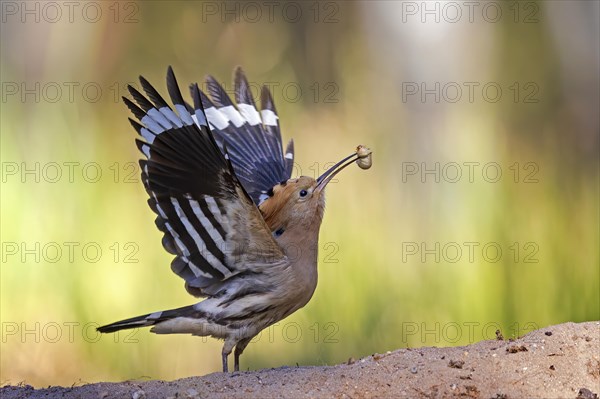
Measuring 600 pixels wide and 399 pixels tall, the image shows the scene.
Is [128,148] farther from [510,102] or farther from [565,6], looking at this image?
[565,6]

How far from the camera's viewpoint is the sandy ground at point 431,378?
3479 mm

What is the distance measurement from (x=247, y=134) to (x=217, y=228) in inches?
55.2

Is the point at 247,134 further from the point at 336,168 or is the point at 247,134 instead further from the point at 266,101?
the point at 336,168

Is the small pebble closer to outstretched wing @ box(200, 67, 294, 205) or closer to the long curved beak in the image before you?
the long curved beak

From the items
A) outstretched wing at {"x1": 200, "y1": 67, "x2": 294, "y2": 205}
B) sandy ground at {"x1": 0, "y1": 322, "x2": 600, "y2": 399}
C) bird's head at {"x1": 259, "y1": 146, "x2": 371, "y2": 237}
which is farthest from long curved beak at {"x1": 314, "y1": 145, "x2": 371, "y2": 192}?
sandy ground at {"x1": 0, "y1": 322, "x2": 600, "y2": 399}

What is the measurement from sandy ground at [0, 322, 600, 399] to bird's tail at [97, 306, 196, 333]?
59 cm

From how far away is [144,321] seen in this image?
4.45m

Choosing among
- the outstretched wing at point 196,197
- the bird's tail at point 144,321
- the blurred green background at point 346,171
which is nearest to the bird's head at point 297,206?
the outstretched wing at point 196,197

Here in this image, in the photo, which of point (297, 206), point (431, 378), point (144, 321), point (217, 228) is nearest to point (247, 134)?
point (297, 206)

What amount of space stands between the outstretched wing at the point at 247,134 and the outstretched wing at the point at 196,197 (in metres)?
1.00

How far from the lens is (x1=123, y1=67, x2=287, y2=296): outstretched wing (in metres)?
4.14

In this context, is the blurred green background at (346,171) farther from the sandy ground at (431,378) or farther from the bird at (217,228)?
the sandy ground at (431,378)

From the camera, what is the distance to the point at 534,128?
21.4 ft

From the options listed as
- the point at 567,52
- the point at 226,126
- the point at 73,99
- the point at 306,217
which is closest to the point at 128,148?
the point at 73,99
